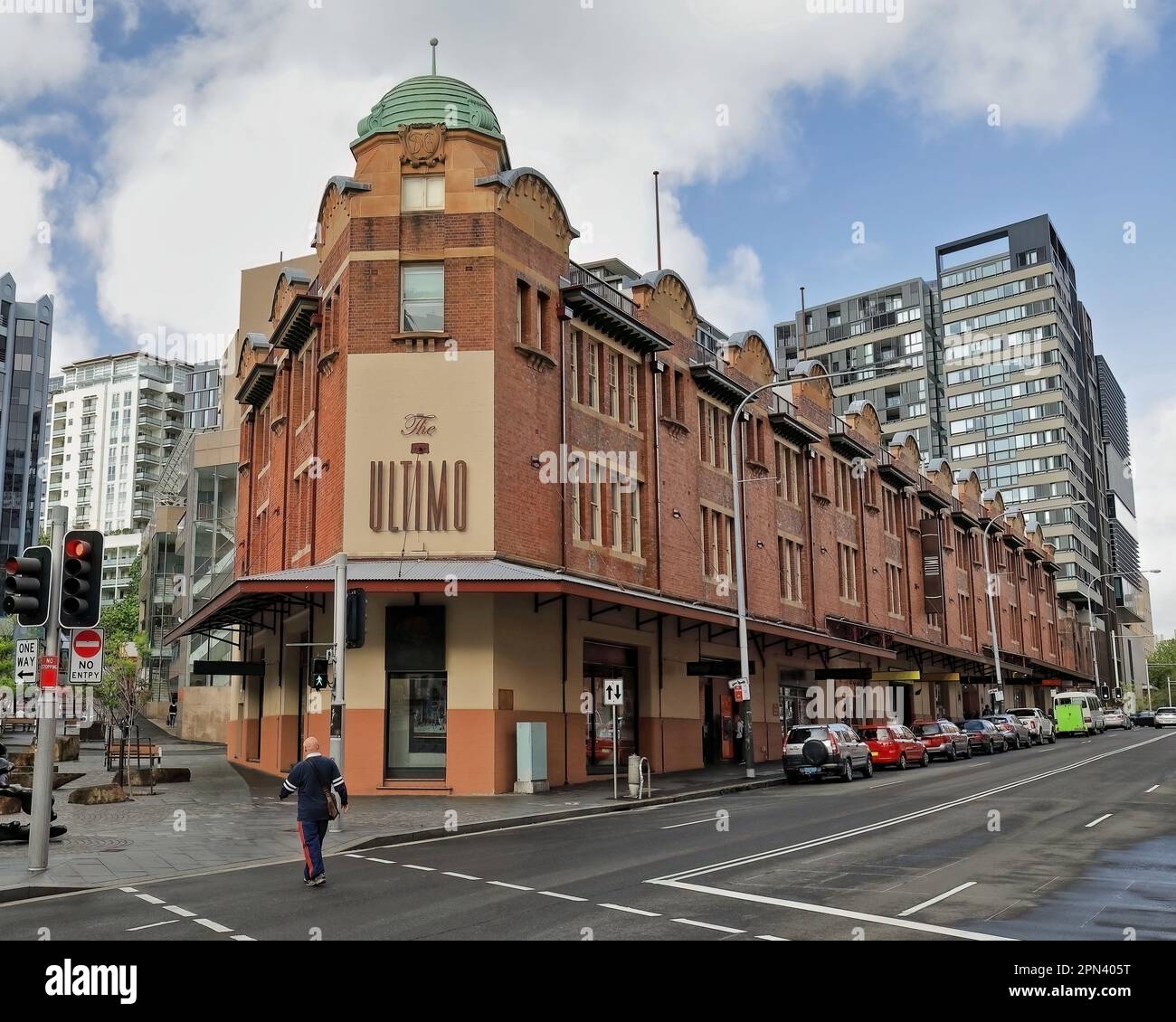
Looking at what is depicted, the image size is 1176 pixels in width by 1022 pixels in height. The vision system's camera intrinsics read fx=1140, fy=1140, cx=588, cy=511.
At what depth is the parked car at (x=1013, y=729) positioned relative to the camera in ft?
163

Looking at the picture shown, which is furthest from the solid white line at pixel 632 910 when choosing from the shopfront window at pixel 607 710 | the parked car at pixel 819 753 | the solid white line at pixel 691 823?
the parked car at pixel 819 753

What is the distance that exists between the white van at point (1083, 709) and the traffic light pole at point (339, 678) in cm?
5521

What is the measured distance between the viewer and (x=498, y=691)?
2634cm

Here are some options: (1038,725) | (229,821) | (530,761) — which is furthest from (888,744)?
(229,821)

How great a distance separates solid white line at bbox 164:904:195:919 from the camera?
36.0 ft

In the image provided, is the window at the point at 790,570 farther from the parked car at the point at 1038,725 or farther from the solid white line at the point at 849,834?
the parked car at the point at 1038,725

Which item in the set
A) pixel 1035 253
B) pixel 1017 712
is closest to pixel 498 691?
pixel 1017 712

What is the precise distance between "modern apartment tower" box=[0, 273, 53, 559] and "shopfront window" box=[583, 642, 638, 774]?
8786cm

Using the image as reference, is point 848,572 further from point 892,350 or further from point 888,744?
point 892,350

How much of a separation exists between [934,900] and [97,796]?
18900 millimetres

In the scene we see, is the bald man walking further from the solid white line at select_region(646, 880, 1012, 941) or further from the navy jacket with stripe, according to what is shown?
the solid white line at select_region(646, 880, 1012, 941)

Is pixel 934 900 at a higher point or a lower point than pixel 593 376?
lower

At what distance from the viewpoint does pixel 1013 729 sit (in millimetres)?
50469

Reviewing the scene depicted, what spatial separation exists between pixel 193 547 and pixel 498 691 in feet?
137
